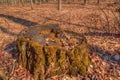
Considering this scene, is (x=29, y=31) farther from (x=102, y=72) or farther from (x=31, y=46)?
(x=102, y=72)

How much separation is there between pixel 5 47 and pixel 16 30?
3.23 metres

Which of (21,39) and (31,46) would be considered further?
(21,39)

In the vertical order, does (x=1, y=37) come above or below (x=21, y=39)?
below

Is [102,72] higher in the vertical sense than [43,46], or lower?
lower

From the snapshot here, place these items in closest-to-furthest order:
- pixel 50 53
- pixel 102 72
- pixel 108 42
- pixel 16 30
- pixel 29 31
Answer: pixel 50 53 < pixel 102 72 < pixel 29 31 < pixel 108 42 < pixel 16 30

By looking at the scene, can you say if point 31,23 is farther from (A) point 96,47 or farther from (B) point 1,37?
(A) point 96,47

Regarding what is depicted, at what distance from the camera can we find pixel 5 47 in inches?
289

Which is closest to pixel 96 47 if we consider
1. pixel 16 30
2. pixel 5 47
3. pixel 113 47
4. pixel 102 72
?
pixel 113 47

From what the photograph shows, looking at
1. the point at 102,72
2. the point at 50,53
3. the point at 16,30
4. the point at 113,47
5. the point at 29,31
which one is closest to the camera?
the point at 50,53

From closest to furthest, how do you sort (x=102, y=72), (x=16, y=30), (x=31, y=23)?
(x=102, y=72) → (x=16, y=30) → (x=31, y=23)

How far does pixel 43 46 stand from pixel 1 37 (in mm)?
4443

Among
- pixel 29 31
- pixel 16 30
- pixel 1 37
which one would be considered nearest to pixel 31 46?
pixel 29 31

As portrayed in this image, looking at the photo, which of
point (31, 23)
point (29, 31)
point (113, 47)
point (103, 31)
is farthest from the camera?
point (31, 23)

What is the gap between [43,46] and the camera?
5098 millimetres
